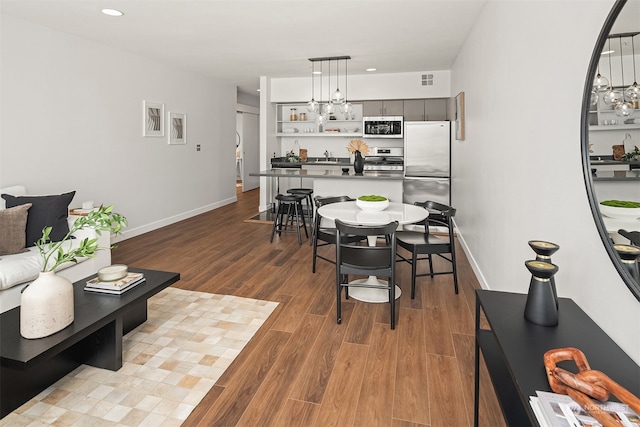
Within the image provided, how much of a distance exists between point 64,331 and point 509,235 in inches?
107

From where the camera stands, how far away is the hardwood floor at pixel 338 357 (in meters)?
1.87

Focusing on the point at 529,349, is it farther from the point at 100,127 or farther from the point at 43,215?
the point at 100,127

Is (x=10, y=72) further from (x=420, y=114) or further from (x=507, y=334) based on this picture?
(x=420, y=114)

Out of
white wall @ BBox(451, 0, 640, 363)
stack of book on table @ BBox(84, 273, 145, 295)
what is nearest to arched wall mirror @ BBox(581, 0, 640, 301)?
white wall @ BBox(451, 0, 640, 363)

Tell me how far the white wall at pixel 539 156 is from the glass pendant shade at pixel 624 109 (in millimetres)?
331

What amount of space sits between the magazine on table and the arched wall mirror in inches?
15.1

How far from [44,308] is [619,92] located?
2.51 meters

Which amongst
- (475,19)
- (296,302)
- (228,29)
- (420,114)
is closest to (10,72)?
(228,29)

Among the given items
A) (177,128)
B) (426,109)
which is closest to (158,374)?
(177,128)

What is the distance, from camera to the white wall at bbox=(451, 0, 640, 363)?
4.75ft

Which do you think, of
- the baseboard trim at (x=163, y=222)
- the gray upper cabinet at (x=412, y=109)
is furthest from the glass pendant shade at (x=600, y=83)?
the gray upper cabinet at (x=412, y=109)

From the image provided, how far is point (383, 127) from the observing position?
7238 millimetres

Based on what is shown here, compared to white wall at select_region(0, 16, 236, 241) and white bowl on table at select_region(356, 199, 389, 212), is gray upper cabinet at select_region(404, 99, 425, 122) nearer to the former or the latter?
white wall at select_region(0, 16, 236, 241)

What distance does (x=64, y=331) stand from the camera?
1.90 meters
